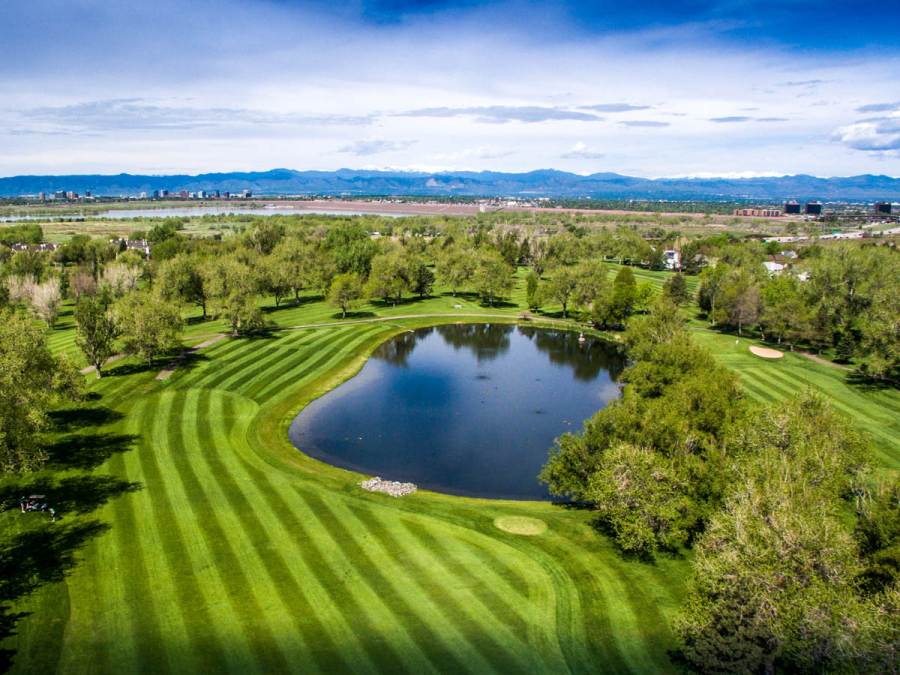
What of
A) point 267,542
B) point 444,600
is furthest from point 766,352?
point 267,542

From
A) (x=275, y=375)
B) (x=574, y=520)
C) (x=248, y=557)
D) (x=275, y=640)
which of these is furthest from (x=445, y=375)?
(x=275, y=640)

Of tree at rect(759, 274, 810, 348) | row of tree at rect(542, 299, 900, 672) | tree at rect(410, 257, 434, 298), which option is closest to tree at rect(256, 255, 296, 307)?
tree at rect(410, 257, 434, 298)

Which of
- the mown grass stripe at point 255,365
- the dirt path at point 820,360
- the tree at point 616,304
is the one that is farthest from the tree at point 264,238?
the dirt path at point 820,360

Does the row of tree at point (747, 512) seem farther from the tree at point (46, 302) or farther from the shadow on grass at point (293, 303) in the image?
the tree at point (46, 302)

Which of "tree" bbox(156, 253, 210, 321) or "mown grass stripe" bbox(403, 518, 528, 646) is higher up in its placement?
"tree" bbox(156, 253, 210, 321)

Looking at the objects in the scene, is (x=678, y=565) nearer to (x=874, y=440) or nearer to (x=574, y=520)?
(x=574, y=520)

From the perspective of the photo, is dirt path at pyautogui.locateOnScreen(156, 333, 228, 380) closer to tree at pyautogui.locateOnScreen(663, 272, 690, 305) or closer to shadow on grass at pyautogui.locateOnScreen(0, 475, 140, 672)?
shadow on grass at pyautogui.locateOnScreen(0, 475, 140, 672)
